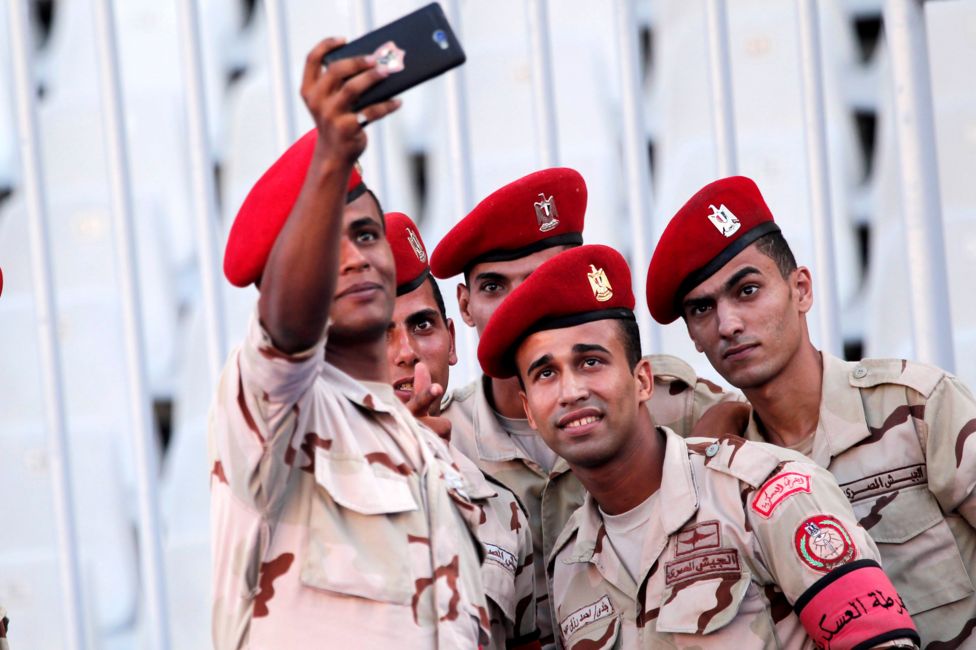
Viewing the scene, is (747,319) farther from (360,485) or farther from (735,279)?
(360,485)

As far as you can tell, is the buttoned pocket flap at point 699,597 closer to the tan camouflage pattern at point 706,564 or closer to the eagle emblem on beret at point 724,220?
the tan camouflage pattern at point 706,564

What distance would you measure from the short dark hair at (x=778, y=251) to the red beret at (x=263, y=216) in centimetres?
95

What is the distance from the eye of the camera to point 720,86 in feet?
8.52

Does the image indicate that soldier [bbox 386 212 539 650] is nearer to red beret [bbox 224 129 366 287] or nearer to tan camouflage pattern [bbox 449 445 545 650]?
tan camouflage pattern [bbox 449 445 545 650]

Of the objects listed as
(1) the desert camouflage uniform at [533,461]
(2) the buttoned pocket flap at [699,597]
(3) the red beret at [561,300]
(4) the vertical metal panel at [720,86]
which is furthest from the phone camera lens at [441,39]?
(4) the vertical metal panel at [720,86]

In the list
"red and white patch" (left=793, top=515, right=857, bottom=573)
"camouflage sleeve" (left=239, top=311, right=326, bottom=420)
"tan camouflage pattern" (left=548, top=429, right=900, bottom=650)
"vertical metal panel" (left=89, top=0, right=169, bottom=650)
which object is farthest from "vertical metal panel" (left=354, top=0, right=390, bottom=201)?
"camouflage sleeve" (left=239, top=311, right=326, bottom=420)

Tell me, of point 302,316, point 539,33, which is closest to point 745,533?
point 302,316

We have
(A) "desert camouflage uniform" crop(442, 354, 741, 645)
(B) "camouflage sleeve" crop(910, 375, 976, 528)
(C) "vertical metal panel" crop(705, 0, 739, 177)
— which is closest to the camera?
(B) "camouflage sleeve" crop(910, 375, 976, 528)

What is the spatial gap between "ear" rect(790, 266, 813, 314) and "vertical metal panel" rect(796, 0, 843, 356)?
246 millimetres

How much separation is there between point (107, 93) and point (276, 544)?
142cm

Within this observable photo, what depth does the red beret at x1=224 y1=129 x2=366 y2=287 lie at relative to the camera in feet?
4.88

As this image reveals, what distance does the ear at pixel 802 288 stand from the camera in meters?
2.29

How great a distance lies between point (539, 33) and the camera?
265 centimetres

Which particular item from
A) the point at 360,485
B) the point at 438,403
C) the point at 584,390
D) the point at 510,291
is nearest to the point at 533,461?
the point at 438,403
